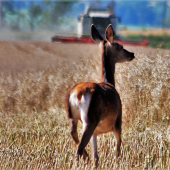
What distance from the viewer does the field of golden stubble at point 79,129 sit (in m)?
6.54

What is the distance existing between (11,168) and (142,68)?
376 cm

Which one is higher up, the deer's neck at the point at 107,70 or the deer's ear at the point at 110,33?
the deer's ear at the point at 110,33

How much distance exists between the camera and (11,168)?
6246 millimetres

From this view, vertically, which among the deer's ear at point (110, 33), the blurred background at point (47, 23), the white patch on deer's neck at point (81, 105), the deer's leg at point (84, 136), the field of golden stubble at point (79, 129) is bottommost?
the blurred background at point (47, 23)

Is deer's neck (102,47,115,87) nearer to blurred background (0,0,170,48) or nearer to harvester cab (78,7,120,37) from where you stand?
harvester cab (78,7,120,37)

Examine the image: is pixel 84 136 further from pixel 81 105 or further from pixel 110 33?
pixel 110 33

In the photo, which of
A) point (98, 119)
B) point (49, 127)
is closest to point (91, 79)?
point (49, 127)

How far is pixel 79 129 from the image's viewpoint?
821cm

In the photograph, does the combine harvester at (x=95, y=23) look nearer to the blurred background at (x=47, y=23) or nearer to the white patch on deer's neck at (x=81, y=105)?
the blurred background at (x=47, y=23)

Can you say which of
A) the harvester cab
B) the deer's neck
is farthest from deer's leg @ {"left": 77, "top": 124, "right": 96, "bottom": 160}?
the harvester cab

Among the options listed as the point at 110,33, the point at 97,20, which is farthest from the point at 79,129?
the point at 97,20

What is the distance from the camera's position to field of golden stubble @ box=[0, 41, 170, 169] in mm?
6535

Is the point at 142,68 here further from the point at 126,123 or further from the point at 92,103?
the point at 92,103

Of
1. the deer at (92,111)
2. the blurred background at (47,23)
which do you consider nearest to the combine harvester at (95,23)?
the blurred background at (47,23)
